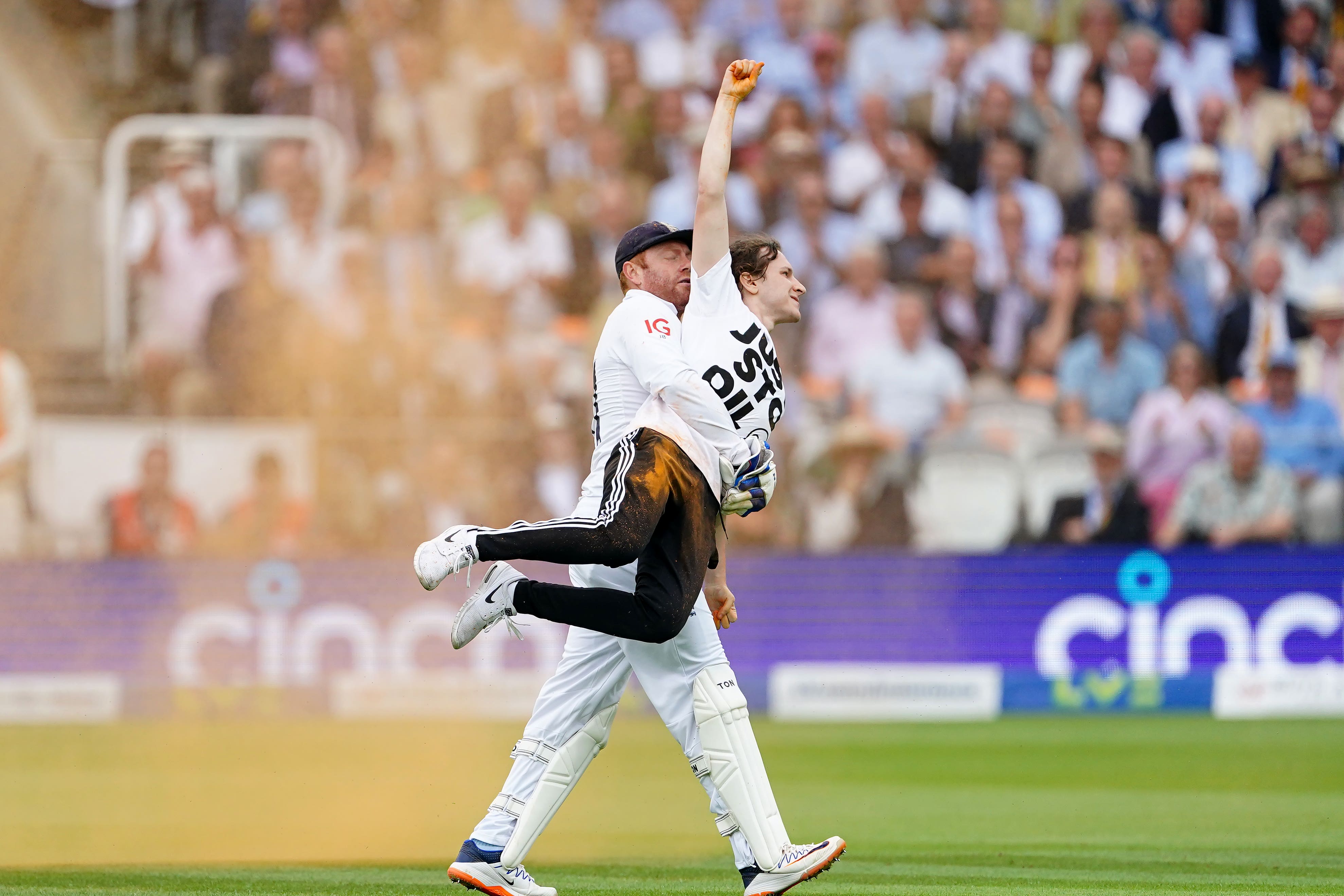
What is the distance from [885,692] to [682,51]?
273 inches

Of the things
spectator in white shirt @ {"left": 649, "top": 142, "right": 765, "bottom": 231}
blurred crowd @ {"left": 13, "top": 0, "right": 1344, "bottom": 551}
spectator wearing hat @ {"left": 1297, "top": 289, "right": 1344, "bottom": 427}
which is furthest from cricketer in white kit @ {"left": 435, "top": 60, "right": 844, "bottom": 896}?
spectator wearing hat @ {"left": 1297, "top": 289, "right": 1344, "bottom": 427}

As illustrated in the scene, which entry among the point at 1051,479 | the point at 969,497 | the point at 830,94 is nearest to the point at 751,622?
the point at 969,497

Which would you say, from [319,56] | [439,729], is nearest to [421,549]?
[439,729]

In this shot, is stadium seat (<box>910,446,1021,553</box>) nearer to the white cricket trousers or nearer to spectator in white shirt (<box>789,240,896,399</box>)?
spectator in white shirt (<box>789,240,896,399</box>)

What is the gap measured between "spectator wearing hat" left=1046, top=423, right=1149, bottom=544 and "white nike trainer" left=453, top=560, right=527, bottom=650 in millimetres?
8752

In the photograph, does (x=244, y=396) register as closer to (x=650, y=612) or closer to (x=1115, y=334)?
(x=1115, y=334)

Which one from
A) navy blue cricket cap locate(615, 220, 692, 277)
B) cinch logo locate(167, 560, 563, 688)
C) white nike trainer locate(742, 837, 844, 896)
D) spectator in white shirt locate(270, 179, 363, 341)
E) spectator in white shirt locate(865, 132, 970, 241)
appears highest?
spectator in white shirt locate(865, 132, 970, 241)

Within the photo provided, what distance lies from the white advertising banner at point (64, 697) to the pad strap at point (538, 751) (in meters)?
8.64

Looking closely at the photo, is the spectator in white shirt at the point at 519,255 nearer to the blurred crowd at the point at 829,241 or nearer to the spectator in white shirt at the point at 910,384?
the blurred crowd at the point at 829,241

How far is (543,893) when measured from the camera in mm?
6535

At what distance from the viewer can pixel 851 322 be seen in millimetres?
15656

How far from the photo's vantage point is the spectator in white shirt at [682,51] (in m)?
17.4

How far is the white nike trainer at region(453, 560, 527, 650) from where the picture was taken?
6227 millimetres

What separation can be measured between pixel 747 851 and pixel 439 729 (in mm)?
7694
